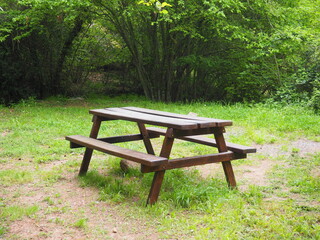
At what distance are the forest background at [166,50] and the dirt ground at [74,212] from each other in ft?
20.4

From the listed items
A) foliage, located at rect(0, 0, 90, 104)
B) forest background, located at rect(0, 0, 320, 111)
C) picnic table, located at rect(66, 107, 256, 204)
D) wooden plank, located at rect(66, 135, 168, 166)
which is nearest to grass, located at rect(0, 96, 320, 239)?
picnic table, located at rect(66, 107, 256, 204)

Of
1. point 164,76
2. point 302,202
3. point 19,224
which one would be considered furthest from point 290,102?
point 19,224

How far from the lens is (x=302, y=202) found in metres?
4.05

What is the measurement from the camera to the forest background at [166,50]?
38.2 feet

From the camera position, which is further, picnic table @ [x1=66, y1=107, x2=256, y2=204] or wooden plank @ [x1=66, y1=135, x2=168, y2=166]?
picnic table @ [x1=66, y1=107, x2=256, y2=204]

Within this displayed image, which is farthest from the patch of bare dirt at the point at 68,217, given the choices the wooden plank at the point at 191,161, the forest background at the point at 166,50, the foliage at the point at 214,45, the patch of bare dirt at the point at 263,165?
the foliage at the point at 214,45

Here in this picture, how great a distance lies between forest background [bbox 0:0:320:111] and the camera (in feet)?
38.2

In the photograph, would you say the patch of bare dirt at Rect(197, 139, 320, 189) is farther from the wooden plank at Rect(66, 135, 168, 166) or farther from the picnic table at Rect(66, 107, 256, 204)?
the wooden plank at Rect(66, 135, 168, 166)

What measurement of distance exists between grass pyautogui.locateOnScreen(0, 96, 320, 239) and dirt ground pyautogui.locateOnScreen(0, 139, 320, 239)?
0.01 metres

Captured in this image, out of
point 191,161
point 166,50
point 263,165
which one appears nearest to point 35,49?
point 166,50

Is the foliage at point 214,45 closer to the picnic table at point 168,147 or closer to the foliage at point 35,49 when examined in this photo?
the foliage at point 35,49

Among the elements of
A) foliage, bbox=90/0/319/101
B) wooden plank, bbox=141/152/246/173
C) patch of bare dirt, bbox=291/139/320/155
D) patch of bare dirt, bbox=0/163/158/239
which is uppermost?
foliage, bbox=90/0/319/101

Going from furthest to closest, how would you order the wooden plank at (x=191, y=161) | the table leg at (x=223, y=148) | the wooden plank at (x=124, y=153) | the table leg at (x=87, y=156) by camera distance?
the table leg at (x=87, y=156) → the table leg at (x=223, y=148) → the wooden plank at (x=191, y=161) → the wooden plank at (x=124, y=153)

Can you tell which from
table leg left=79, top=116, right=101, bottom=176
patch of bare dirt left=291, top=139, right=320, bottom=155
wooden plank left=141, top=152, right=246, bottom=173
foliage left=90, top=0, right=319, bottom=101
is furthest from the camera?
foliage left=90, top=0, right=319, bottom=101
